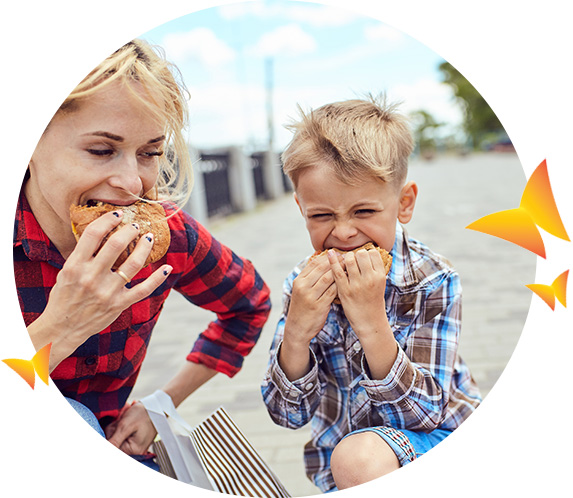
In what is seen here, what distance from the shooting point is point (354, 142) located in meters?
1.92

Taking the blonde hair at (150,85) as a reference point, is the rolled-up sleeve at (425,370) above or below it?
below

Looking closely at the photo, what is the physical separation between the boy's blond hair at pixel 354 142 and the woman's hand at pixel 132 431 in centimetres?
108

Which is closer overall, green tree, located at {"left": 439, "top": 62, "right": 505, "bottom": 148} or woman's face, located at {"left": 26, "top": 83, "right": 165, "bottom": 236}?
woman's face, located at {"left": 26, "top": 83, "right": 165, "bottom": 236}

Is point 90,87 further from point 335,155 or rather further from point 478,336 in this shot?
point 478,336

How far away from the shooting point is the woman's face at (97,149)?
168cm

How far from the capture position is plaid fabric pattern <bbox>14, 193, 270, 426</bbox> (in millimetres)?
1902

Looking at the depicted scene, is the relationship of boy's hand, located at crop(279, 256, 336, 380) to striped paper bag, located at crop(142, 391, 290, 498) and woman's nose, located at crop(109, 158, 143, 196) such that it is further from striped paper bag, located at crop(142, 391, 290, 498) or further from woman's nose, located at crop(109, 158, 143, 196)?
woman's nose, located at crop(109, 158, 143, 196)

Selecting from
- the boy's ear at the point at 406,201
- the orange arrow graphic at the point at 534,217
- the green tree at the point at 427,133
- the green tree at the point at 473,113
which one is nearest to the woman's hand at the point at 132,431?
the boy's ear at the point at 406,201

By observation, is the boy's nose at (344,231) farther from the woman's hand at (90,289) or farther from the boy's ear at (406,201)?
the woman's hand at (90,289)

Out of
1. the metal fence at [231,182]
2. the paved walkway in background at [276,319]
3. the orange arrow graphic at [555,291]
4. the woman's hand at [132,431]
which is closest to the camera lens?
the orange arrow graphic at [555,291]

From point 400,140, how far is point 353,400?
37.1 inches

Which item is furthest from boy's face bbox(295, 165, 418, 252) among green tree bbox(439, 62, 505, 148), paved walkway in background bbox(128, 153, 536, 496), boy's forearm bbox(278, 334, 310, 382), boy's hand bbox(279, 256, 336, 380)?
green tree bbox(439, 62, 505, 148)

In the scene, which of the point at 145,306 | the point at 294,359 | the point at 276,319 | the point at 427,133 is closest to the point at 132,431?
the point at 145,306

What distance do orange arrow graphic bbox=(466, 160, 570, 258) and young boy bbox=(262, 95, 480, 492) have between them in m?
0.34
